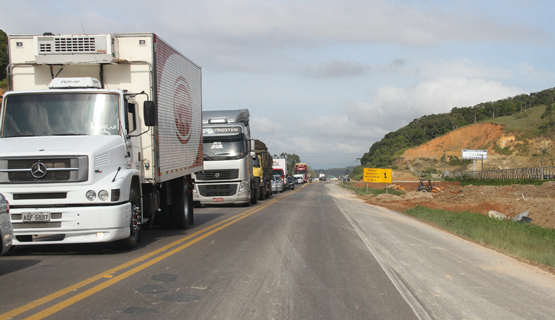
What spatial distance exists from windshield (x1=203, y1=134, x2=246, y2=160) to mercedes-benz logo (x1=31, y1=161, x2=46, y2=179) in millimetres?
13543

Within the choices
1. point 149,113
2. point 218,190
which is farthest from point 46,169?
point 218,190

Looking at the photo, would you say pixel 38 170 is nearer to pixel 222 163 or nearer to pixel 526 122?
pixel 222 163

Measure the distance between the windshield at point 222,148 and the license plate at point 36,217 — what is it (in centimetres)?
1356

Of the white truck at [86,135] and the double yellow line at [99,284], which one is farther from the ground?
the white truck at [86,135]

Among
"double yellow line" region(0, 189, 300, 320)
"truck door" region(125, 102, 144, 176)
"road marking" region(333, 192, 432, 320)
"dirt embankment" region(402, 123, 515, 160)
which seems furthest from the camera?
"dirt embankment" region(402, 123, 515, 160)

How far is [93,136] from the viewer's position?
27.5ft

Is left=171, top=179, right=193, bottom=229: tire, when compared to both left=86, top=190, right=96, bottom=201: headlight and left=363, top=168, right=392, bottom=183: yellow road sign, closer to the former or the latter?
left=86, top=190, right=96, bottom=201: headlight

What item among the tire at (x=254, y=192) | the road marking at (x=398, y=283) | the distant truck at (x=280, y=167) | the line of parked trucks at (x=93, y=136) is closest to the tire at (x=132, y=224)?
the line of parked trucks at (x=93, y=136)

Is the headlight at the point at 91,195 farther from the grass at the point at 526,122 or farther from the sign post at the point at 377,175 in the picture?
the grass at the point at 526,122

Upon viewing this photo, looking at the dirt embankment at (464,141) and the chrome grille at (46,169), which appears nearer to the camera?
the chrome grille at (46,169)

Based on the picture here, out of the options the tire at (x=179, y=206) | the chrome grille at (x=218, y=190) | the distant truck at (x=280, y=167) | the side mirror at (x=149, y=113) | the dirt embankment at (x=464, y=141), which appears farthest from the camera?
the dirt embankment at (x=464, y=141)

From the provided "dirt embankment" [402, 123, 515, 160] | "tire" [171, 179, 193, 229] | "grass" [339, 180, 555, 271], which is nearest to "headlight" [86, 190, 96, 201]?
"tire" [171, 179, 193, 229]

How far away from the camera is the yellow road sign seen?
125ft

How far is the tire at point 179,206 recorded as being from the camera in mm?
12461
